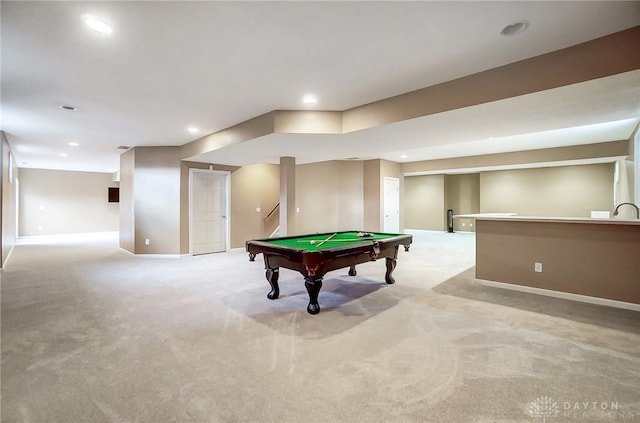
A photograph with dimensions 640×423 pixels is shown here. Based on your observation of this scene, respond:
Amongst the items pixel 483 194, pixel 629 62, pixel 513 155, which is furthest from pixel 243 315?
pixel 483 194

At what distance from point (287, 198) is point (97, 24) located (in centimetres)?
409

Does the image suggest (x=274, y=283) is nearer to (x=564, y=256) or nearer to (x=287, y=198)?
(x=287, y=198)

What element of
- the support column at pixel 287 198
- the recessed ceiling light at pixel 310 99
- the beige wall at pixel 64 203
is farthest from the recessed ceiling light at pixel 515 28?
the beige wall at pixel 64 203

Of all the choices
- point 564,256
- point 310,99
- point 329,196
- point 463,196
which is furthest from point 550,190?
point 310,99

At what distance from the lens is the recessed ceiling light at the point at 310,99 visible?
12.4 ft

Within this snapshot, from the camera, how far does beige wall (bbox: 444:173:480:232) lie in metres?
11.3

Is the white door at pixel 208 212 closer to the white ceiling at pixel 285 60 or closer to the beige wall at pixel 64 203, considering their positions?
the white ceiling at pixel 285 60

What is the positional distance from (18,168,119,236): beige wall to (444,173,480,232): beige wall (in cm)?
1359

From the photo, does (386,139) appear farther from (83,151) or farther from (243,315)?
(83,151)

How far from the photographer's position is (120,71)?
305 cm

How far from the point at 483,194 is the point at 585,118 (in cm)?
729

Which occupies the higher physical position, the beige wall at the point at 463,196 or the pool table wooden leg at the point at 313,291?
the beige wall at the point at 463,196

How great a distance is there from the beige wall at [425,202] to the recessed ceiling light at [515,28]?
385 inches

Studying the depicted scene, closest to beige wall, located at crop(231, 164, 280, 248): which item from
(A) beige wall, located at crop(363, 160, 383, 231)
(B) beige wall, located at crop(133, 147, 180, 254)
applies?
(B) beige wall, located at crop(133, 147, 180, 254)
